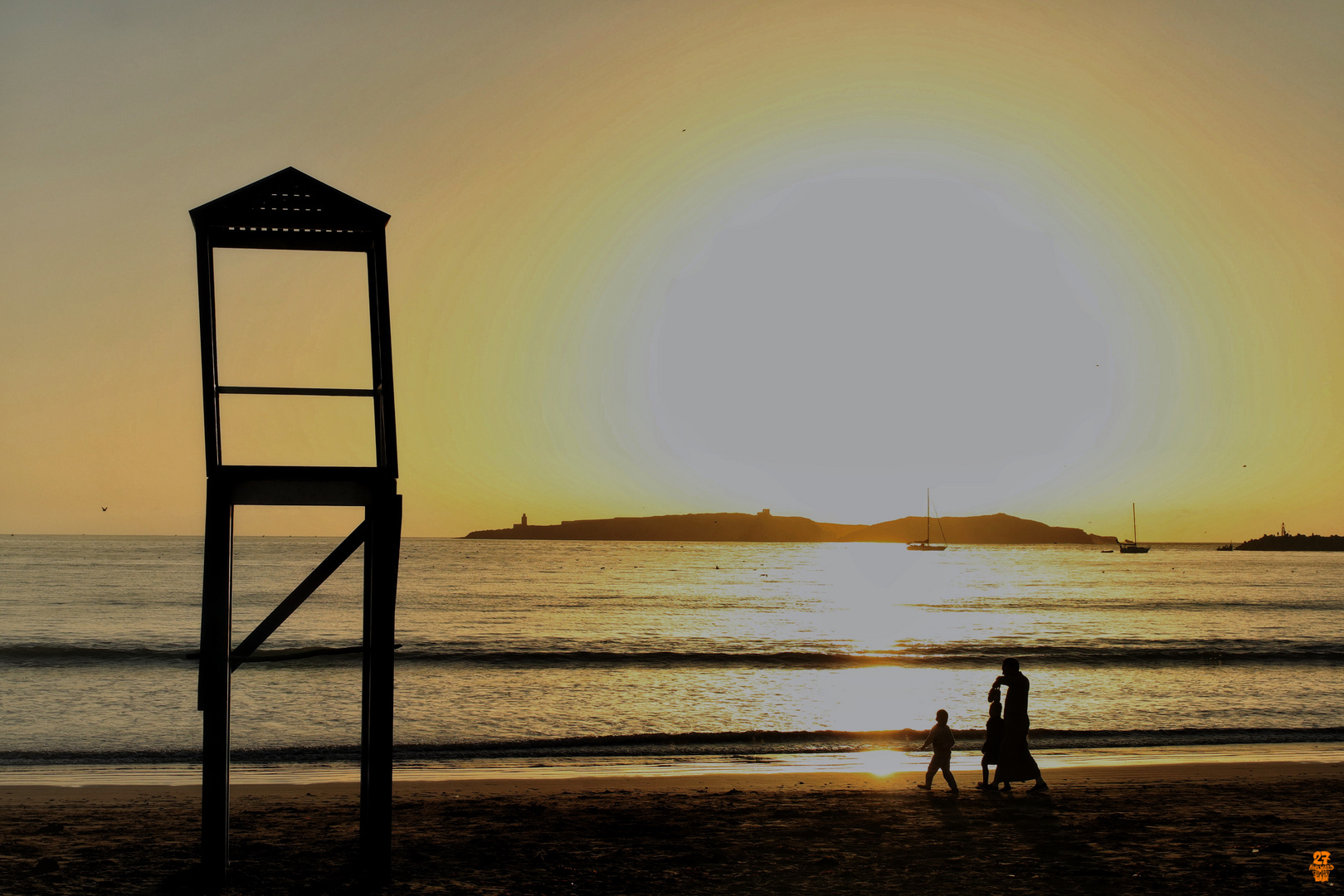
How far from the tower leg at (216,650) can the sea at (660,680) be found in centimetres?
705

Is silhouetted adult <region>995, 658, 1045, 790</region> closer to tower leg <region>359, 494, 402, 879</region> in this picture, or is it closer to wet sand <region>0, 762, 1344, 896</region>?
wet sand <region>0, 762, 1344, 896</region>

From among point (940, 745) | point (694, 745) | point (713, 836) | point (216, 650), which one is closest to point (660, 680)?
point (694, 745)

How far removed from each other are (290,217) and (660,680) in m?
22.2

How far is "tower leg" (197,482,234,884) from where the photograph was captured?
7.14 metres

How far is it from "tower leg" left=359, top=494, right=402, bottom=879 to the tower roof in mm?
2001

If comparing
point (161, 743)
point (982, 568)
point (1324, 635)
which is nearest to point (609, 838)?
point (161, 743)

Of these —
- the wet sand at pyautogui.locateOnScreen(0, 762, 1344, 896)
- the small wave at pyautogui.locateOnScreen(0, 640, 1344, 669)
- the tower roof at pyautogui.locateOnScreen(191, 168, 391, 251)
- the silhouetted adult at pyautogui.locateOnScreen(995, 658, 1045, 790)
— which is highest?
the tower roof at pyautogui.locateOnScreen(191, 168, 391, 251)

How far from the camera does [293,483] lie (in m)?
7.30

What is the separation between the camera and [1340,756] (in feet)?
51.1

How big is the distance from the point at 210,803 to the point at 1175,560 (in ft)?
581

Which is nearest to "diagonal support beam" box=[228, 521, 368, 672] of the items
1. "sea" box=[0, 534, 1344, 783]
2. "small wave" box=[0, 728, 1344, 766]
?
"sea" box=[0, 534, 1344, 783]

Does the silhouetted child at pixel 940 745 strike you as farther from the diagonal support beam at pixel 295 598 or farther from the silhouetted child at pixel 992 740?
the diagonal support beam at pixel 295 598

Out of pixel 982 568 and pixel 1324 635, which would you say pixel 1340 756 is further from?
pixel 982 568

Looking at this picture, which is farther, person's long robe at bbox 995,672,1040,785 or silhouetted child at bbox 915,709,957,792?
silhouetted child at bbox 915,709,957,792
